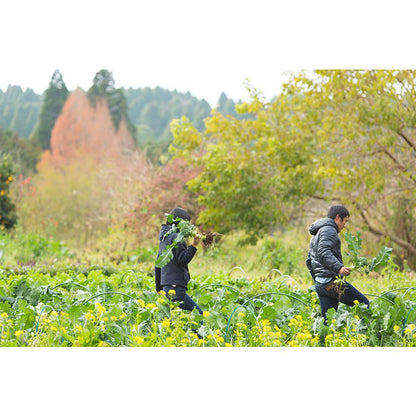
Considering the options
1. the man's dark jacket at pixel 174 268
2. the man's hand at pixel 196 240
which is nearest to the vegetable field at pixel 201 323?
the man's dark jacket at pixel 174 268

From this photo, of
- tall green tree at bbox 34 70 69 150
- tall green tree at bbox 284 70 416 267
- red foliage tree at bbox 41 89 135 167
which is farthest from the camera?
tall green tree at bbox 34 70 69 150

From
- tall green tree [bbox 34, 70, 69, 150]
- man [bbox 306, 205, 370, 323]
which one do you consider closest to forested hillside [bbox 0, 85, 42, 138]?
tall green tree [bbox 34, 70, 69, 150]

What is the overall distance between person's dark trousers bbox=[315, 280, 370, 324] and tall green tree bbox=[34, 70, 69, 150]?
25.9 meters

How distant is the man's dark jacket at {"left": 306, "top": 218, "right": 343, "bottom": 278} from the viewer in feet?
13.1

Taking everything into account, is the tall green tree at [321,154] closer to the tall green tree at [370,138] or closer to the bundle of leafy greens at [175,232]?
the tall green tree at [370,138]

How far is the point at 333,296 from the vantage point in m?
4.18

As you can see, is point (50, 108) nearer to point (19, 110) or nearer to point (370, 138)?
point (19, 110)

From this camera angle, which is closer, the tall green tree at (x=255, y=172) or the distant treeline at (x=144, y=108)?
the tall green tree at (x=255, y=172)

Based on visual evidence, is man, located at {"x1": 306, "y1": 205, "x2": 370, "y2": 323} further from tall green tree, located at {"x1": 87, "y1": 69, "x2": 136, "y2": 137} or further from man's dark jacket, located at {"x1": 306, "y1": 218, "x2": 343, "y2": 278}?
tall green tree, located at {"x1": 87, "y1": 69, "x2": 136, "y2": 137}

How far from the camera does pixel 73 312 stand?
3838mm

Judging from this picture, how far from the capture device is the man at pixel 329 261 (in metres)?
4.06

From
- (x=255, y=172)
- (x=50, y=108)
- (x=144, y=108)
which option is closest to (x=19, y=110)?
(x=50, y=108)

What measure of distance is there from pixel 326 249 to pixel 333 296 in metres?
0.41

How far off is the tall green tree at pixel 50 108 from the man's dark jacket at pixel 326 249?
84.6 feet
